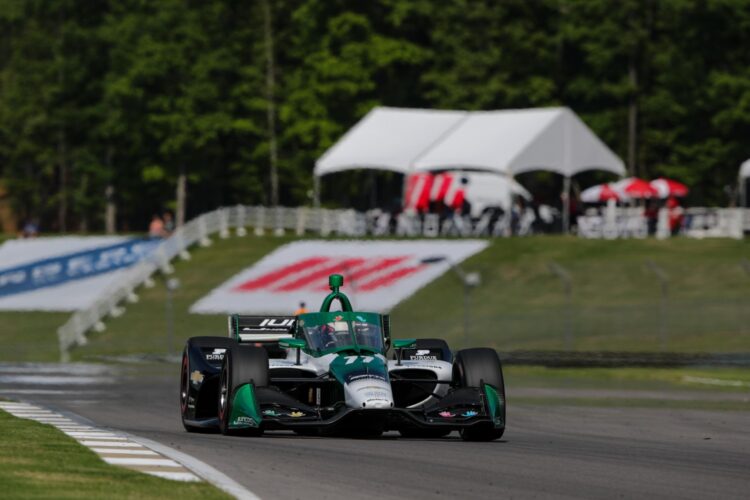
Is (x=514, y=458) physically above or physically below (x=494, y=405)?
below

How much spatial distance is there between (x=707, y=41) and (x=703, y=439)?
5901 cm

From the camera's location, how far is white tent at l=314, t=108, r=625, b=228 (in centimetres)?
5766

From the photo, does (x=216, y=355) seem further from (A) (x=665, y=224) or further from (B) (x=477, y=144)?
(B) (x=477, y=144)

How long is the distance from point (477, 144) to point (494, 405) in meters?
41.5

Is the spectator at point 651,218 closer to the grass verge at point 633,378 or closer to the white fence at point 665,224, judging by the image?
the white fence at point 665,224

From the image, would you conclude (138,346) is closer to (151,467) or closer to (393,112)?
(393,112)

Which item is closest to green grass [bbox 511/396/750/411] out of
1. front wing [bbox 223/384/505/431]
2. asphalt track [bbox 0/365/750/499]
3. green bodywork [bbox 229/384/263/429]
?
asphalt track [bbox 0/365/750/499]

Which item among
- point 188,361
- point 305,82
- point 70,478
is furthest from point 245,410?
point 305,82

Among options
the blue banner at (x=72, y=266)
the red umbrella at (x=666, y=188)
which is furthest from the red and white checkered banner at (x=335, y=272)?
the red umbrella at (x=666, y=188)

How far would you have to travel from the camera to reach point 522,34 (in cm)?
8288

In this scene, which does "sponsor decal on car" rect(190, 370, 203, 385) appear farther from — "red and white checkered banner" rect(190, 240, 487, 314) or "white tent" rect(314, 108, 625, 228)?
"white tent" rect(314, 108, 625, 228)

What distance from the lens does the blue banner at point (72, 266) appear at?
59.6 meters

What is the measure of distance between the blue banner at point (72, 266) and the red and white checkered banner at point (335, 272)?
571 cm

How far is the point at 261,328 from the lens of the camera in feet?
67.3
